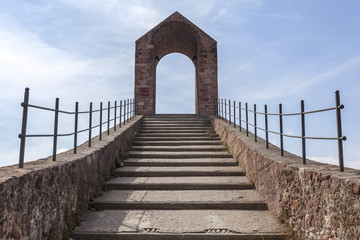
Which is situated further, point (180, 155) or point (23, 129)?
point (180, 155)

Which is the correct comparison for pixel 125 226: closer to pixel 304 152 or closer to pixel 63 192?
pixel 63 192

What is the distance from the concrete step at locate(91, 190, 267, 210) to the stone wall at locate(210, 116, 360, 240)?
301mm

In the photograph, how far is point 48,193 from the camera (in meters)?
3.12

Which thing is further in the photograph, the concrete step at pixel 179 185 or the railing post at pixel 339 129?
the concrete step at pixel 179 185

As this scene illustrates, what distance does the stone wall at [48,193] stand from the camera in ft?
7.95

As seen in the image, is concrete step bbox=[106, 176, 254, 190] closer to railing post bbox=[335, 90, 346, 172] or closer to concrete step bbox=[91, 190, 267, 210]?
→ concrete step bbox=[91, 190, 267, 210]

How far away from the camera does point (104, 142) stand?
5.88 m

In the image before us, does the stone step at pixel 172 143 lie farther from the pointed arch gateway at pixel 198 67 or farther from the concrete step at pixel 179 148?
the pointed arch gateway at pixel 198 67

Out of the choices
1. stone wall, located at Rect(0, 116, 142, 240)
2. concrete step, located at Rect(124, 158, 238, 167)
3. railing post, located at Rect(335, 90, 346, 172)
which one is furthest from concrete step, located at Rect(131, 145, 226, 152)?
railing post, located at Rect(335, 90, 346, 172)

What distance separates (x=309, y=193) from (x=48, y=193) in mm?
2911

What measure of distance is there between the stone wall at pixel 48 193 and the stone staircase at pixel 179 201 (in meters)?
0.25

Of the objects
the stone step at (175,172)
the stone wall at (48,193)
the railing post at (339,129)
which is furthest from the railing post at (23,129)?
the railing post at (339,129)

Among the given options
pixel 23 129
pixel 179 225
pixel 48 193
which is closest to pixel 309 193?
pixel 179 225

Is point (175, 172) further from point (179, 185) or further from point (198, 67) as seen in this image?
point (198, 67)
